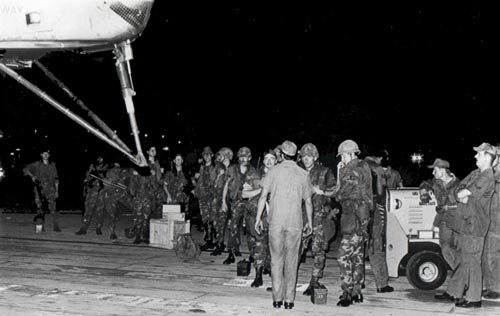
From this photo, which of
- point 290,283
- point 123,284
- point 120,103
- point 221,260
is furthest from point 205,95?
point 290,283

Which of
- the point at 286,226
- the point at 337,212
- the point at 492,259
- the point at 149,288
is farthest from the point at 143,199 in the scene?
the point at 492,259

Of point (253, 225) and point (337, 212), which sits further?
point (253, 225)

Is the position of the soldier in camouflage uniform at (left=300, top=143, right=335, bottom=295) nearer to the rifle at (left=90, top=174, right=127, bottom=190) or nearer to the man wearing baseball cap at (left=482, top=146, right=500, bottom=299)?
the man wearing baseball cap at (left=482, top=146, right=500, bottom=299)

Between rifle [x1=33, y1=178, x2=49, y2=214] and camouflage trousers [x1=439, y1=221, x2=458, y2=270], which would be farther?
rifle [x1=33, y1=178, x2=49, y2=214]

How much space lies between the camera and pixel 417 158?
59.0 ft

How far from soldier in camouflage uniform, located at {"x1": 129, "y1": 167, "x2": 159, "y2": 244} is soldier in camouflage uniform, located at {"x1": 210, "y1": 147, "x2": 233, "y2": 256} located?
1904 mm

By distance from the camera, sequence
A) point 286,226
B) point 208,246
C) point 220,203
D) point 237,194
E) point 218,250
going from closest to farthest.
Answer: point 286,226, point 237,194, point 218,250, point 220,203, point 208,246

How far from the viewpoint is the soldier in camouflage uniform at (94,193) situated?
49.2 ft

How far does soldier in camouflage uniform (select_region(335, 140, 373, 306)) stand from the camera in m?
8.10

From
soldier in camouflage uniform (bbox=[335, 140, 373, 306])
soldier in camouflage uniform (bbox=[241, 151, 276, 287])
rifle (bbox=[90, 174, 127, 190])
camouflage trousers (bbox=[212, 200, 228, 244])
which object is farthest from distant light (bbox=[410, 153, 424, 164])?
soldier in camouflage uniform (bbox=[335, 140, 373, 306])

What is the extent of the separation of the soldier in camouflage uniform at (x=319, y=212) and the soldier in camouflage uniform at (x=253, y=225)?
2.02 ft

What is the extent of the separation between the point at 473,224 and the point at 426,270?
151 centimetres

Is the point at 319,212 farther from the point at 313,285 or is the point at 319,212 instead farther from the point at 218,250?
the point at 218,250

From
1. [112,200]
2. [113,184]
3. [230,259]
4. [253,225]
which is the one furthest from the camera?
[112,200]
